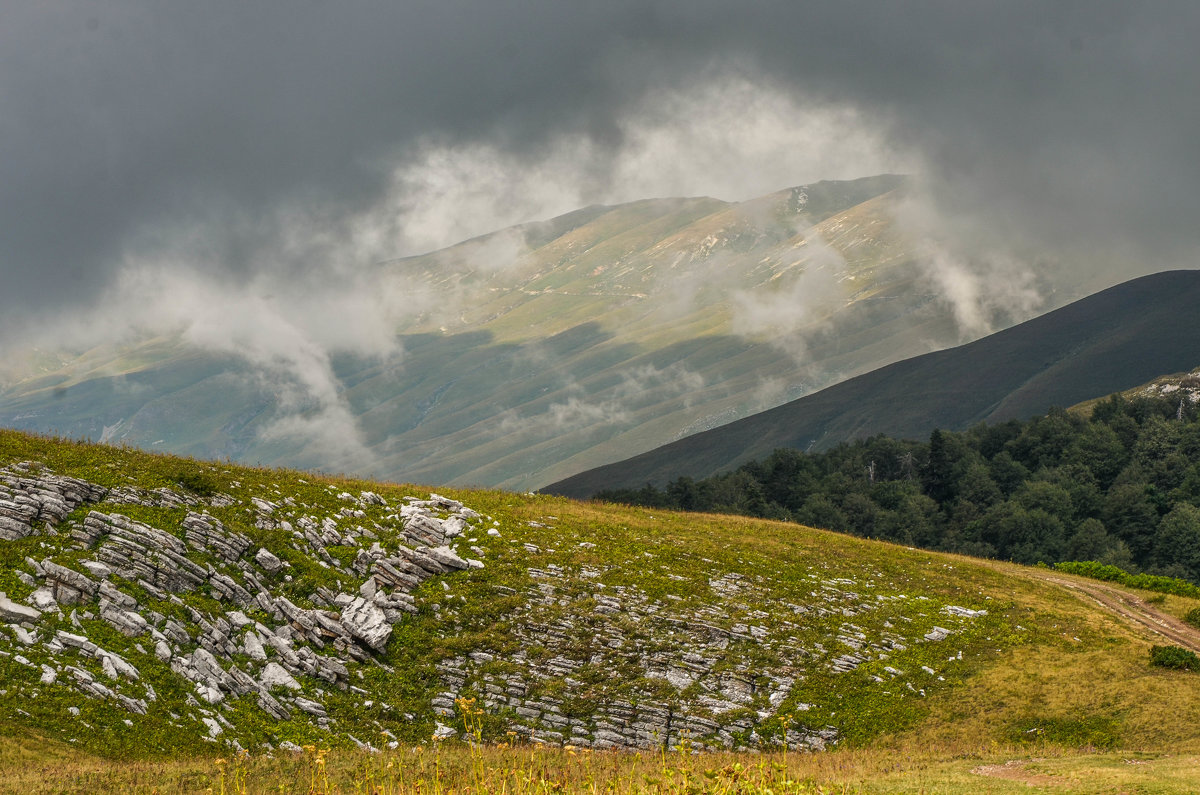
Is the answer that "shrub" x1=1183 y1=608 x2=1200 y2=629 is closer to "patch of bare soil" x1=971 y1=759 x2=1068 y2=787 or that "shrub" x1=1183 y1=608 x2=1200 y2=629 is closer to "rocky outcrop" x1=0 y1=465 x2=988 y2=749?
"rocky outcrop" x1=0 y1=465 x2=988 y2=749

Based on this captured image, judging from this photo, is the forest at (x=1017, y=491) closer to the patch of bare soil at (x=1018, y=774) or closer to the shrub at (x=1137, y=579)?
the shrub at (x=1137, y=579)

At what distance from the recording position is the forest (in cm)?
11531

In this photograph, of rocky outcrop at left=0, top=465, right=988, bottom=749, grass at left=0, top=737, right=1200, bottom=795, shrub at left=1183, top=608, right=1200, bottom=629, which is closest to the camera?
grass at left=0, top=737, right=1200, bottom=795

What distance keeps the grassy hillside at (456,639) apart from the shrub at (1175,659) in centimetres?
85

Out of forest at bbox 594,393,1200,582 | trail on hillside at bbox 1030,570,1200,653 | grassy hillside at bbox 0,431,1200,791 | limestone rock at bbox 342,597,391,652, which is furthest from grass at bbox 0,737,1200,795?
forest at bbox 594,393,1200,582

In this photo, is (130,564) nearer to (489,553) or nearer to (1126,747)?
(489,553)

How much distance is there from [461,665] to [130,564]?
12.3 meters

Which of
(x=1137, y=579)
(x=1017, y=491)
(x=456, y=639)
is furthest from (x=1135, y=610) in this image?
(x=1017, y=491)

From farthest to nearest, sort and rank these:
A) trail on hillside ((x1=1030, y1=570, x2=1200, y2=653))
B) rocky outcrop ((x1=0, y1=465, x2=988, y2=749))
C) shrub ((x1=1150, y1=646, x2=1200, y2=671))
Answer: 1. trail on hillside ((x1=1030, y1=570, x2=1200, y2=653))
2. shrub ((x1=1150, y1=646, x2=1200, y2=671))
3. rocky outcrop ((x1=0, y1=465, x2=988, y2=749))

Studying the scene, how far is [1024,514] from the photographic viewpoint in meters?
117

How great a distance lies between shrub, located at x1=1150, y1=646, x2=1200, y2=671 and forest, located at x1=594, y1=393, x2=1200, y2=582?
77.0 m

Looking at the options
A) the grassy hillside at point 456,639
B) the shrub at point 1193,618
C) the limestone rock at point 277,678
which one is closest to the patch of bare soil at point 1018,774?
the grassy hillside at point 456,639

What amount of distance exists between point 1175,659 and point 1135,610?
12.6 metres

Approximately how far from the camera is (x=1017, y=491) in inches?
5123
